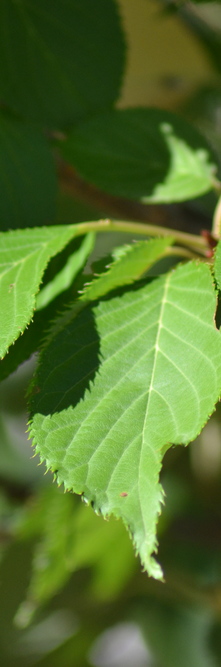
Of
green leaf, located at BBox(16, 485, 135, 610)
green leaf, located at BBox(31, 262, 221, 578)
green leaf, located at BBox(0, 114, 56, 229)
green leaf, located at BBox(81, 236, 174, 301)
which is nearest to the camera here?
green leaf, located at BBox(31, 262, 221, 578)

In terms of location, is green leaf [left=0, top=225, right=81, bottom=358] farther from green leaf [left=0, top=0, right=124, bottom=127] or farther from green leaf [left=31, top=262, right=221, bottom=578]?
green leaf [left=0, top=0, right=124, bottom=127]

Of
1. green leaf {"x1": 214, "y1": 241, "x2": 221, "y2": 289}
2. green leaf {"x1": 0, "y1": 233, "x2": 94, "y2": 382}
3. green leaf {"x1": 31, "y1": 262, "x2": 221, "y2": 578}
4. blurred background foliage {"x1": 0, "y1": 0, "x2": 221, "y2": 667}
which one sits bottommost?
blurred background foliage {"x1": 0, "y1": 0, "x2": 221, "y2": 667}

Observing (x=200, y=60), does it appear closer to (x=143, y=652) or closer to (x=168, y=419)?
(x=168, y=419)

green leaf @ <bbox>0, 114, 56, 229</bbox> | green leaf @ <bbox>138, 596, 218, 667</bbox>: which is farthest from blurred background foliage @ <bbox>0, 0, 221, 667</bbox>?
green leaf @ <bbox>0, 114, 56, 229</bbox>

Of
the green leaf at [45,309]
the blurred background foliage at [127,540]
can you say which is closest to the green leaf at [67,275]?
the green leaf at [45,309]

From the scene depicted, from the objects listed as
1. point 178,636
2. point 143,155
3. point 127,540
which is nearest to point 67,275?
point 143,155

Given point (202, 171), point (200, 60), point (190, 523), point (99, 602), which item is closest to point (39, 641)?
point (99, 602)
